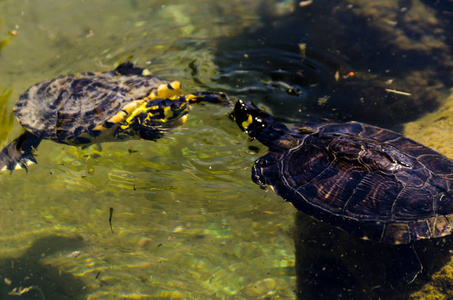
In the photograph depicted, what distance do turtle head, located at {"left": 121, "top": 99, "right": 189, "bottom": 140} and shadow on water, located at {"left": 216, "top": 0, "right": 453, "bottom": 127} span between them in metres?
0.97

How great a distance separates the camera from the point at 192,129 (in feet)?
14.8

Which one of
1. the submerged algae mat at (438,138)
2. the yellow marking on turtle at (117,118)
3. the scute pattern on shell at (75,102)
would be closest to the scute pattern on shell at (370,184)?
the submerged algae mat at (438,138)

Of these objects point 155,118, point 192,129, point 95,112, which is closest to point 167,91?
point 155,118

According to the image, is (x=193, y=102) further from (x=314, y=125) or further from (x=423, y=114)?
(x=423, y=114)

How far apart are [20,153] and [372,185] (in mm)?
4387

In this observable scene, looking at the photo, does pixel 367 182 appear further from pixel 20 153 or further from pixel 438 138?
pixel 20 153

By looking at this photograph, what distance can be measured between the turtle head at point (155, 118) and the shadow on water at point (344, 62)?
3.18 feet

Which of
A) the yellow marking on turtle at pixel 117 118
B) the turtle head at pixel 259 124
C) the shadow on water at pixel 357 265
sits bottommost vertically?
the shadow on water at pixel 357 265

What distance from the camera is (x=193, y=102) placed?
4.54 m

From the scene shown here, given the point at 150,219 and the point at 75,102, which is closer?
the point at 150,219

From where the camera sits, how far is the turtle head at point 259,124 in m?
4.07

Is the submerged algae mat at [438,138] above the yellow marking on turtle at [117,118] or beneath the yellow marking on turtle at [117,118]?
beneath

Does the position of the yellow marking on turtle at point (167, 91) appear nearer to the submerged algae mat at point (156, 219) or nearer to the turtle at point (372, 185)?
the submerged algae mat at point (156, 219)

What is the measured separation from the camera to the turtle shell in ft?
14.0
